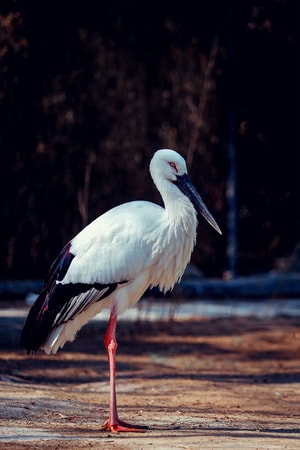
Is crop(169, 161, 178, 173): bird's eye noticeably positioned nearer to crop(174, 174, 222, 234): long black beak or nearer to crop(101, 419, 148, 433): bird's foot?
crop(174, 174, 222, 234): long black beak

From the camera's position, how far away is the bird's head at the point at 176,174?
729cm

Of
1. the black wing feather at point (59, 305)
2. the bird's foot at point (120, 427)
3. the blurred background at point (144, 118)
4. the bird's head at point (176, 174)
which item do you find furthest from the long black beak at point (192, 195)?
the blurred background at point (144, 118)

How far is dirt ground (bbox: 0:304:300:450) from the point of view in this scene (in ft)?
19.9

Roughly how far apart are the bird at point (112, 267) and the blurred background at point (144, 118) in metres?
3.92

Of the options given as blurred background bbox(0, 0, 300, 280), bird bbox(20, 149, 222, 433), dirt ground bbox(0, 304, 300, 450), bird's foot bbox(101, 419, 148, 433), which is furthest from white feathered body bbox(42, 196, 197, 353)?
blurred background bbox(0, 0, 300, 280)

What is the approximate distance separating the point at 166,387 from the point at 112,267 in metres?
1.68

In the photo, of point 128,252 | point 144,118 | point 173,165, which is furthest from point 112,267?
point 144,118

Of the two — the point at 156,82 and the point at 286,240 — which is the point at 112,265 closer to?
the point at 286,240

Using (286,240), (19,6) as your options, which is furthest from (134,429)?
(286,240)

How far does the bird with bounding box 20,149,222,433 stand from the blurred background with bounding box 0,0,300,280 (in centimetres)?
392

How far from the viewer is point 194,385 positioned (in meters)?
8.40

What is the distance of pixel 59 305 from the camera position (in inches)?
277

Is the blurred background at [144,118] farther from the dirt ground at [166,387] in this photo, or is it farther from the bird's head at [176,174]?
the bird's head at [176,174]

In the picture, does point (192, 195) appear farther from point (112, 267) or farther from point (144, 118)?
point (144, 118)
